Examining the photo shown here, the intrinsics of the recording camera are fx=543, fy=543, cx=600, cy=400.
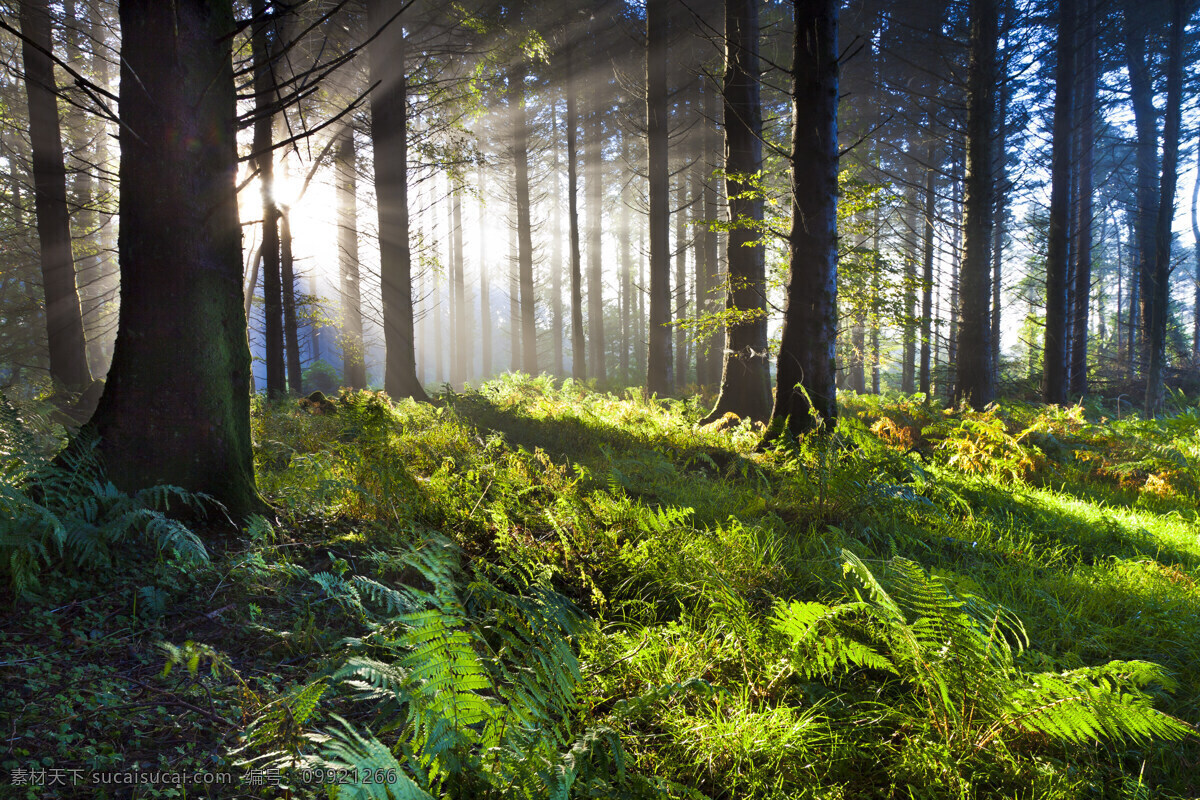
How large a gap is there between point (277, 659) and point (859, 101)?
78.1 ft

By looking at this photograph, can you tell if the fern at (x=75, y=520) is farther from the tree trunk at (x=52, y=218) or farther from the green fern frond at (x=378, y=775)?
the tree trunk at (x=52, y=218)

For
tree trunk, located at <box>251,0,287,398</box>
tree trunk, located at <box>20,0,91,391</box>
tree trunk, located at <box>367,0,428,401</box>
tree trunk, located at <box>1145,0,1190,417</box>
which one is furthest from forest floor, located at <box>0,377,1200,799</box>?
tree trunk, located at <box>1145,0,1190,417</box>

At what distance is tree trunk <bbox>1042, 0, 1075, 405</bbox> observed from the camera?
457 inches

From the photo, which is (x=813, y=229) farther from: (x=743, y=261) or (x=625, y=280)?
(x=625, y=280)

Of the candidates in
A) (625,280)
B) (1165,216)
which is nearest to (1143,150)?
(1165,216)

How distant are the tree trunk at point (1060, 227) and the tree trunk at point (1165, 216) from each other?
298 centimetres

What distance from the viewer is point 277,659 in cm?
214

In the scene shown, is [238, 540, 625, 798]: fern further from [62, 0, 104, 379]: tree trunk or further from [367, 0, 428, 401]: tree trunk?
[62, 0, 104, 379]: tree trunk

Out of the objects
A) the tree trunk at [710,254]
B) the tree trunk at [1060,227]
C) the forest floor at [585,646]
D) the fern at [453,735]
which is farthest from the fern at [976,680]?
the tree trunk at [710,254]

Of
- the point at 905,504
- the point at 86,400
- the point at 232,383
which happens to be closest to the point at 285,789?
the point at 232,383

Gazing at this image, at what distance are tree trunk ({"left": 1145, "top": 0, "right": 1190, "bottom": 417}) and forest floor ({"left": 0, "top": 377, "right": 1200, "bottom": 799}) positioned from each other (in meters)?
12.2

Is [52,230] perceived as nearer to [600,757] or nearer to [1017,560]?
[600,757]

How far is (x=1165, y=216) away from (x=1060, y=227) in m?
4.06

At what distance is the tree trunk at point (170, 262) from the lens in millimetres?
3021
